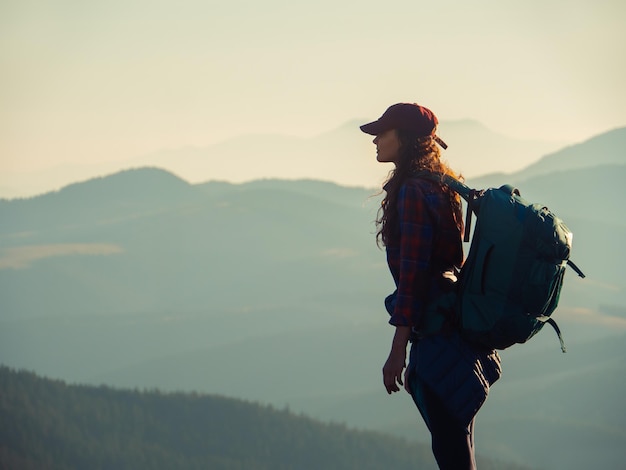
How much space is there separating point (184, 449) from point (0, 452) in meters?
31.6

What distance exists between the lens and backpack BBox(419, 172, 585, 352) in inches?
194

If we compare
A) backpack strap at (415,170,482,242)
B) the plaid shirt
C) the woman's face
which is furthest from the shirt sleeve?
the woman's face

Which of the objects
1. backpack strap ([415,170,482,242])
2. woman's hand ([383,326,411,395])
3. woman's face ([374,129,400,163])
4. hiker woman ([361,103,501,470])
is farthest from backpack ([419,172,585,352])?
woman's face ([374,129,400,163])

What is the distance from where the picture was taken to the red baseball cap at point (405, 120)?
5.59 metres

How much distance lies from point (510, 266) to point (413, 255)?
0.56 meters

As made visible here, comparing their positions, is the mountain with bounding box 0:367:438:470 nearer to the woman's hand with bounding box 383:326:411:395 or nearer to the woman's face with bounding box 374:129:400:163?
the woman's face with bounding box 374:129:400:163

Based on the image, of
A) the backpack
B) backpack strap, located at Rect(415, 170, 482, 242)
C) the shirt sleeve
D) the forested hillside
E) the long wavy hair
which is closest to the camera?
the backpack

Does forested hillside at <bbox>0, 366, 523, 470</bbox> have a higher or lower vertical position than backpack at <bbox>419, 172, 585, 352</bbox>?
lower

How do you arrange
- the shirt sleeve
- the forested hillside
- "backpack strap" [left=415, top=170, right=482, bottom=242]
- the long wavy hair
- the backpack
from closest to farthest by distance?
1. the backpack
2. "backpack strap" [left=415, top=170, right=482, bottom=242]
3. the shirt sleeve
4. the long wavy hair
5. the forested hillside

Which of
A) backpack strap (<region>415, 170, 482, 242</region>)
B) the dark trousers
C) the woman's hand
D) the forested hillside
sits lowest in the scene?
the forested hillside

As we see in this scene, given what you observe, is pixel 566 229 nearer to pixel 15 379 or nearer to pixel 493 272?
pixel 493 272

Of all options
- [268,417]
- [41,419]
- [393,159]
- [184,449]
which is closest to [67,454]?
[41,419]

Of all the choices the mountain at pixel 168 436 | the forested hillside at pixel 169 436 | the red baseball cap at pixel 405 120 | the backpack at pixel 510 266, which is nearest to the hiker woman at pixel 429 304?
the red baseball cap at pixel 405 120

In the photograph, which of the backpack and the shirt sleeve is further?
the shirt sleeve
